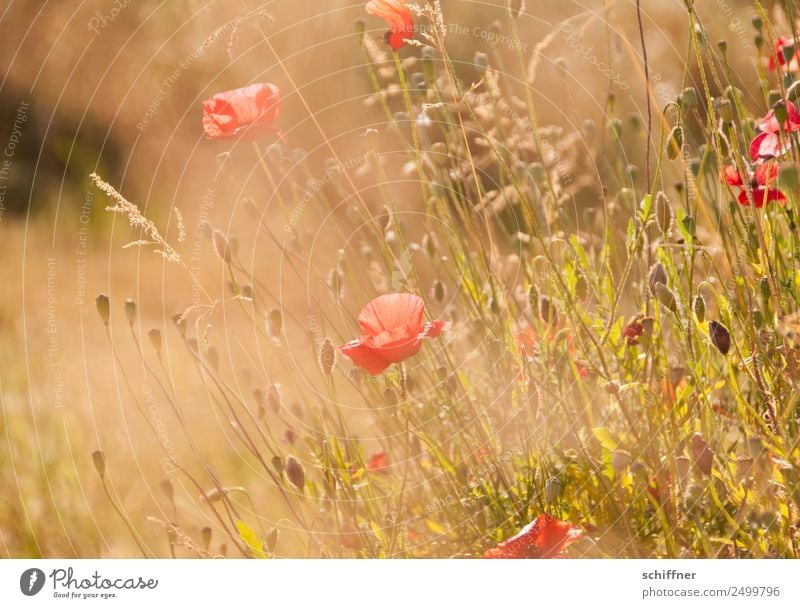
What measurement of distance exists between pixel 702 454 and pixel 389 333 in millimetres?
279

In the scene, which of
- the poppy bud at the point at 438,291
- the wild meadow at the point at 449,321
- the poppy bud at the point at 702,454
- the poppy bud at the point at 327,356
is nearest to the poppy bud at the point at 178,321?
the wild meadow at the point at 449,321

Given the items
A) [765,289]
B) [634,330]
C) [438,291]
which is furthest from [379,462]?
[765,289]

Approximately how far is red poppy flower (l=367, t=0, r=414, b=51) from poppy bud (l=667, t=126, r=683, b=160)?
0.84 ft

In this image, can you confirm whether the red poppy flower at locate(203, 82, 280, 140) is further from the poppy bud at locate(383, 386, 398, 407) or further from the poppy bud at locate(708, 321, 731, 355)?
the poppy bud at locate(708, 321, 731, 355)

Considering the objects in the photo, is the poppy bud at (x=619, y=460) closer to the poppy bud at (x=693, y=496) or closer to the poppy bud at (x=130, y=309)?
the poppy bud at (x=693, y=496)

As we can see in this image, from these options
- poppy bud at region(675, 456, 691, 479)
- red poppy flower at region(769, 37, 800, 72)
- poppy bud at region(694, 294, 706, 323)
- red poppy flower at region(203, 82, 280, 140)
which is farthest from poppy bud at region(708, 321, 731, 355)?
red poppy flower at region(203, 82, 280, 140)

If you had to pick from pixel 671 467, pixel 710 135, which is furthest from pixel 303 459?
pixel 710 135

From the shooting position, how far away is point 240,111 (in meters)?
0.77

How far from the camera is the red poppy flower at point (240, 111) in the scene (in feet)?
2.52

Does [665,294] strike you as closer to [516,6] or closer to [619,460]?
[619,460]

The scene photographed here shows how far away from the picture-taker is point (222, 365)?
1.02 meters

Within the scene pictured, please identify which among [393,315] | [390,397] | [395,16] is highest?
[395,16]

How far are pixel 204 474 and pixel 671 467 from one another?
1.72 ft

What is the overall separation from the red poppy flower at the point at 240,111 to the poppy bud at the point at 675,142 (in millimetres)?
363
